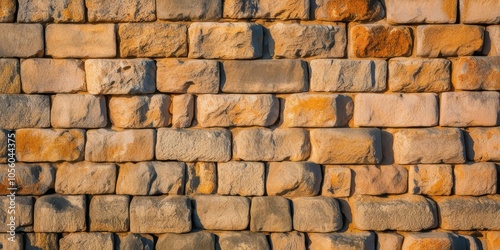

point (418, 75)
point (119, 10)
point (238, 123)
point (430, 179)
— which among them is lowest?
point (430, 179)

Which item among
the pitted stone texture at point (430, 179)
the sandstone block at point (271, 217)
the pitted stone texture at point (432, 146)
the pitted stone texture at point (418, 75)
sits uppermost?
the pitted stone texture at point (418, 75)

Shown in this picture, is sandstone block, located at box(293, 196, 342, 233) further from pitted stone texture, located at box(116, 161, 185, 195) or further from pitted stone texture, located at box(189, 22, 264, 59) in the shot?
pitted stone texture, located at box(189, 22, 264, 59)

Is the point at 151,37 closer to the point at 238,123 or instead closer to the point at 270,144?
the point at 238,123

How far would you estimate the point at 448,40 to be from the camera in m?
4.81

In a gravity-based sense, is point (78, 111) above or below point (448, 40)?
below

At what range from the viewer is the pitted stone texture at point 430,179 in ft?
15.7

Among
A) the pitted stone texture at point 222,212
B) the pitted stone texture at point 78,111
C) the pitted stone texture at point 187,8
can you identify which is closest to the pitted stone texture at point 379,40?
the pitted stone texture at point 187,8

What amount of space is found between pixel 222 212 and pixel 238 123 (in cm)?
70

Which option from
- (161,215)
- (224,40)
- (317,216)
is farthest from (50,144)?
(317,216)

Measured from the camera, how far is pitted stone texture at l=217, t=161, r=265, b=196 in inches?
Result: 187

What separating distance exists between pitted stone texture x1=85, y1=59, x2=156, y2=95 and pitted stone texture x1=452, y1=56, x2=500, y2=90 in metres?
2.42

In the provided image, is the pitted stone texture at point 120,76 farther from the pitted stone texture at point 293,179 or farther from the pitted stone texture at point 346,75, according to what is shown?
the pitted stone texture at point 346,75

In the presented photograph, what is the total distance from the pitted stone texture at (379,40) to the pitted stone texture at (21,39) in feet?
8.06

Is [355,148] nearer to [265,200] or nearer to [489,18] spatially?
[265,200]
